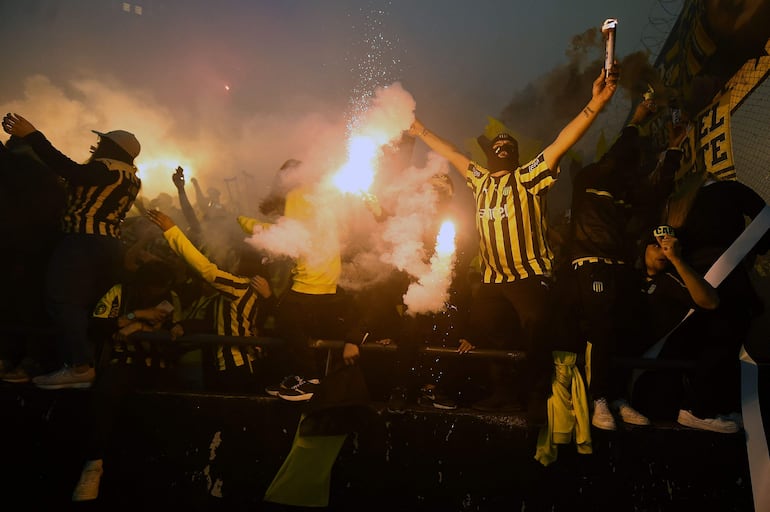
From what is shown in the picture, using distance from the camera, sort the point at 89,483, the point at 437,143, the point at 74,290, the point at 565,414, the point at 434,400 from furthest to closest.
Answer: the point at 437,143
the point at 74,290
the point at 434,400
the point at 89,483
the point at 565,414

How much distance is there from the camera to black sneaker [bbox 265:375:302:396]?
150 inches

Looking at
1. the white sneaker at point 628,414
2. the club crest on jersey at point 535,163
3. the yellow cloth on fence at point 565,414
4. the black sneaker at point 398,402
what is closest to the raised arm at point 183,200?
the black sneaker at point 398,402

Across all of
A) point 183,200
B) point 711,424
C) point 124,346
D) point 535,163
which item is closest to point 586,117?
point 535,163

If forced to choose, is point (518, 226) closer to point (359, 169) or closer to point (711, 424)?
point (359, 169)

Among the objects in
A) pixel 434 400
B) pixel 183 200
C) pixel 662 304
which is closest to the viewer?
pixel 434 400

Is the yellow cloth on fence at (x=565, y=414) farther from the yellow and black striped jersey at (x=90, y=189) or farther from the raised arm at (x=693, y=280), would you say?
the yellow and black striped jersey at (x=90, y=189)

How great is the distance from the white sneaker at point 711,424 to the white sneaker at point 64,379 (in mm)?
5355

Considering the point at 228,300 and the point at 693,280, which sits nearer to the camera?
the point at 693,280

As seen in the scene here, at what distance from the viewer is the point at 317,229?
14.9 ft

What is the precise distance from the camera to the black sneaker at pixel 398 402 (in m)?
3.65

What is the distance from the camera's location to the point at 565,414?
3412mm

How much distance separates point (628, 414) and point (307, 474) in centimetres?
277

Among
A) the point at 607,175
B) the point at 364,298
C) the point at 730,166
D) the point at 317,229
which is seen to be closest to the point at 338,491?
the point at 364,298

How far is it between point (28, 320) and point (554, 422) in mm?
5508
